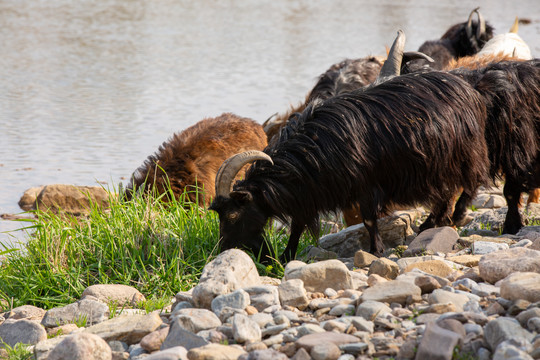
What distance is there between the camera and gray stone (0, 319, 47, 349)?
15.3ft

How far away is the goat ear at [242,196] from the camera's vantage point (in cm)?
564

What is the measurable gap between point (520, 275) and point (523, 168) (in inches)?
96.1

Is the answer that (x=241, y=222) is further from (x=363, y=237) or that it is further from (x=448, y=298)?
(x=448, y=298)

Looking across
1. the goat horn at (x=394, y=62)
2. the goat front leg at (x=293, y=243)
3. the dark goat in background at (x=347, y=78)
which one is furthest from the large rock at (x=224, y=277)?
the dark goat in background at (x=347, y=78)

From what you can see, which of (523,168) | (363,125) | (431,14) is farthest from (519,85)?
(431,14)

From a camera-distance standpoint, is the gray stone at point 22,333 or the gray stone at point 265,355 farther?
the gray stone at point 22,333

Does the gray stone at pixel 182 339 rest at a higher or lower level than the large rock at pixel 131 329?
higher

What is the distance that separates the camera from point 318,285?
475 cm

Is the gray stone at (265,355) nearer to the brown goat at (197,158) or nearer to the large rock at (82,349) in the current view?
the large rock at (82,349)

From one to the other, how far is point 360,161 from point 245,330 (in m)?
2.25

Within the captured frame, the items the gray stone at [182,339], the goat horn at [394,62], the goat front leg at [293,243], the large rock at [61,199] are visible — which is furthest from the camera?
the large rock at [61,199]

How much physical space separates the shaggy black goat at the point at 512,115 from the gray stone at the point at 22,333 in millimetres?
4015

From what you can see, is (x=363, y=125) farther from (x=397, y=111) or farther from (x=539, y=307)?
(x=539, y=307)

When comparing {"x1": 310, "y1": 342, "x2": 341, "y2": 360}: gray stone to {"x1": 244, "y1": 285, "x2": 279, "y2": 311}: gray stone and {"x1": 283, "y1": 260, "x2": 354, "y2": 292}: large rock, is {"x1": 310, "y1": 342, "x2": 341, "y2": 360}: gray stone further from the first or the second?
{"x1": 283, "y1": 260, "x2": 354, "y2": 292}: large rock
